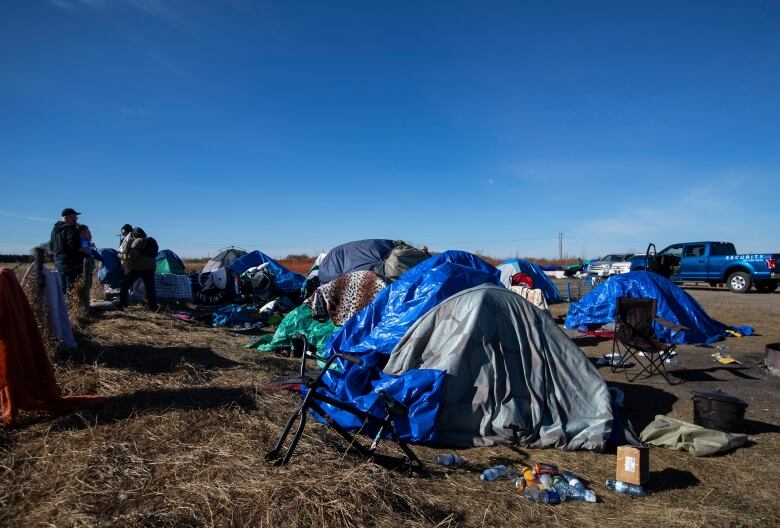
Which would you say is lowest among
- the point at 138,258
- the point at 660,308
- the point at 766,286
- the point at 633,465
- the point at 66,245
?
the point at 633,465

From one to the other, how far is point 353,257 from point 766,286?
50.2ft

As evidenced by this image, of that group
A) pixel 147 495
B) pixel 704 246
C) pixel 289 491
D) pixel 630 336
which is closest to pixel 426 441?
pixel 289 491

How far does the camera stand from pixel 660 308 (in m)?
10.3

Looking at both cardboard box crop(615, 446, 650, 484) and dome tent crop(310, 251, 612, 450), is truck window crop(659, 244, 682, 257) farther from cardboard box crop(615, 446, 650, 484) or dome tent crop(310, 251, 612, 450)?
cardboard box crop(615, 446, 650, 484)

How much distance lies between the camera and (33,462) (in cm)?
323

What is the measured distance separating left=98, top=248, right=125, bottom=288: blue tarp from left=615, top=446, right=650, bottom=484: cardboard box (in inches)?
492

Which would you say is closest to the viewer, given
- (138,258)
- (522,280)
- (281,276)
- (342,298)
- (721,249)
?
(342,298)

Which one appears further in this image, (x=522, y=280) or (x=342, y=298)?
(x=522, y=280)

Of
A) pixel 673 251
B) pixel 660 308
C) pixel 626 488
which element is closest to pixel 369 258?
pixel 660 308

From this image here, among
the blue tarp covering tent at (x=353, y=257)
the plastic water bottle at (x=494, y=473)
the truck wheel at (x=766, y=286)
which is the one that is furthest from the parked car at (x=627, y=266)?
the plastic water bottle at (x=494, y=473)

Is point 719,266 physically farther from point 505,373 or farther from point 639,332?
point 505,373

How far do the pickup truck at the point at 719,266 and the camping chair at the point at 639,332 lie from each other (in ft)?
30.9

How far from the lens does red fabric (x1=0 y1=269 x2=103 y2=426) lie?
3826 mm

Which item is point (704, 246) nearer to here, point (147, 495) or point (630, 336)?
point (630, 336)
